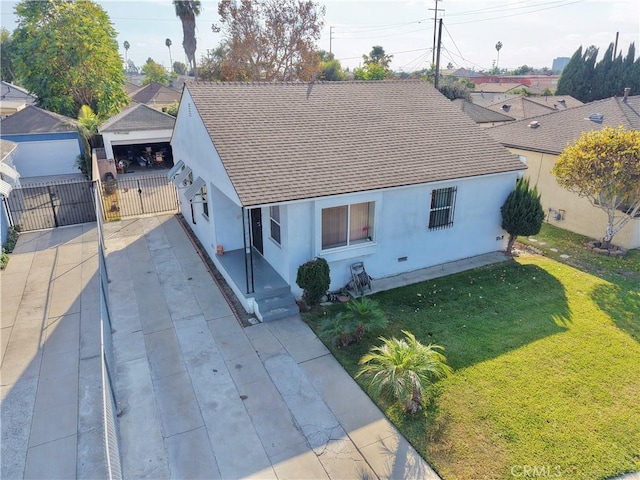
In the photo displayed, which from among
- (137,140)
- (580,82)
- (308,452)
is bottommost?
(308,452)

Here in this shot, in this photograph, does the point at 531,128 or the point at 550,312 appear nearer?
the point at 550,312

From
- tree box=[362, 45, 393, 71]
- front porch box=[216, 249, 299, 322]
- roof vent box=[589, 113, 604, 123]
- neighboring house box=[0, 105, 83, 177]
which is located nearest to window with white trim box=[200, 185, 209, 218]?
front porch box=[216, 249, 299, 322]

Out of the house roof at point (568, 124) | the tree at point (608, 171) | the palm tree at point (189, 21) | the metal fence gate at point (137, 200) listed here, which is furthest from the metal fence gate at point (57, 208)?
the palm tree at point (189, 21)

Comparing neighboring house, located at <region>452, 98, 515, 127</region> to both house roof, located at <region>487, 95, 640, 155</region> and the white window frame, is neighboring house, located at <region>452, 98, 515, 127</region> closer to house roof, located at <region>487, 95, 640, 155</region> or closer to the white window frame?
house roof, located at <region>487, 95, 640, 155</region>

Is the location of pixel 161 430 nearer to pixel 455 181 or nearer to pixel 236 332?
pixel 236 332

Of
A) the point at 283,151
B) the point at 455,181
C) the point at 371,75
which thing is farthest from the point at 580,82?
the point at 283,151

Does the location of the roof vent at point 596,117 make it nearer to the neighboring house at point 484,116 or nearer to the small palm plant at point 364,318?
the neighboring house at point 484,116
